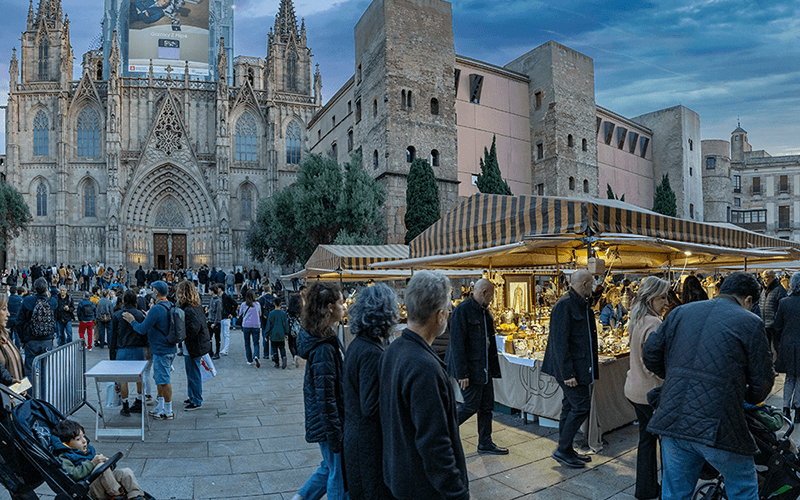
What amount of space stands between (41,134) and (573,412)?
151 feet

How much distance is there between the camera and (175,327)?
6.29m

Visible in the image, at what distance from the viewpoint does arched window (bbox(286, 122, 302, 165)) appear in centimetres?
4156

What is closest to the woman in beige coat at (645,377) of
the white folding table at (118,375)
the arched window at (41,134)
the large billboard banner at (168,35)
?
the white folding table at (118,375)

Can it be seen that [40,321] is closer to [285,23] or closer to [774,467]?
[774,467]

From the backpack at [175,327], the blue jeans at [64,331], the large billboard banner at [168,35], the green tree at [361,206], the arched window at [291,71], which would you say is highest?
the large billboard banner at [168,35]

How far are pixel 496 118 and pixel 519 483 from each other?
27428mm

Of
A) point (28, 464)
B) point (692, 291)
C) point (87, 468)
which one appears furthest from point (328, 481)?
point (692, 291)

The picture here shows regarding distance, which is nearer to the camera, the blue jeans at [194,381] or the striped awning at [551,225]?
the striped awning at [551,225]

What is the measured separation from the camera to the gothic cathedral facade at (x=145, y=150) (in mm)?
38312

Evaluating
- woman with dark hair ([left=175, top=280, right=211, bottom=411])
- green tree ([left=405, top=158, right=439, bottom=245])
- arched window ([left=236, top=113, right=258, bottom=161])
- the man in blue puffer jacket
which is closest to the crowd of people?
the man in blue puffer jacket

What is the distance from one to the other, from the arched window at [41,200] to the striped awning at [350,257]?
35.6 metres

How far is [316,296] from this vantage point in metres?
3.25

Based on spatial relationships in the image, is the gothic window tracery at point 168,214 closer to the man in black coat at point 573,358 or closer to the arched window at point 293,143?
the arched window at point 293,143

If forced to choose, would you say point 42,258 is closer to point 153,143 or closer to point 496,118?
point 153,143
